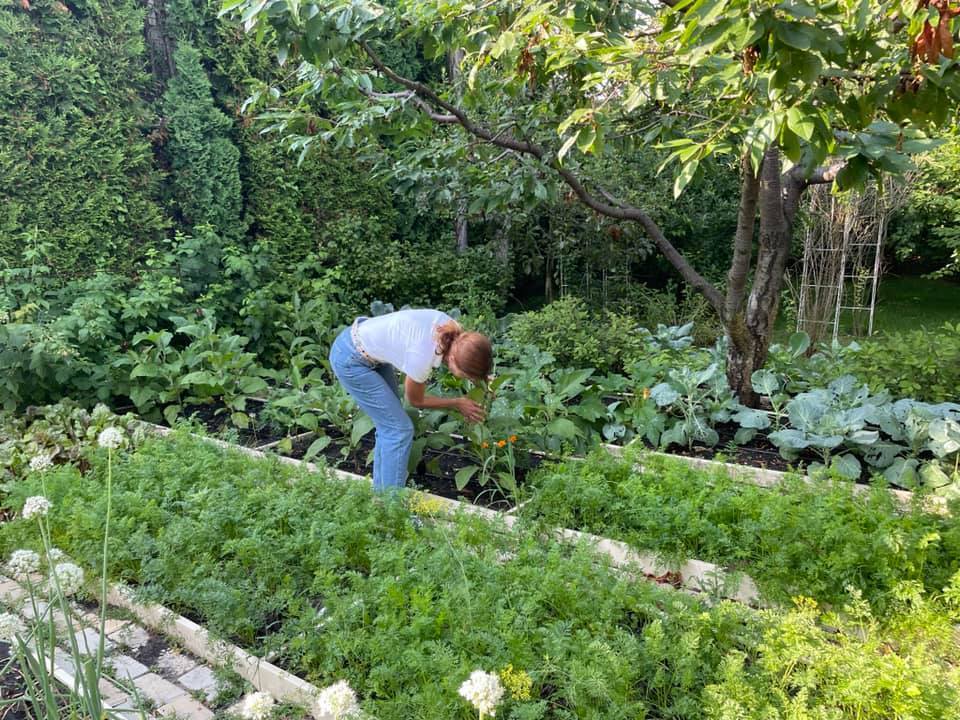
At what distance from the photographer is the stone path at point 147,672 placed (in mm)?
2209

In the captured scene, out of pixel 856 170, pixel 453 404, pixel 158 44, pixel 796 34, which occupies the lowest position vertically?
pixel 453 404

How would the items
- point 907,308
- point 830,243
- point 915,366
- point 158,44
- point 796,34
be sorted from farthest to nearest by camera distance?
point 907,308 → point 830,243 → point 158,44 → point 915,366 → point 796,34

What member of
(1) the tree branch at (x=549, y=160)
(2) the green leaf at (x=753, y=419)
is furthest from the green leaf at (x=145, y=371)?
(2) the green leaf at (x=753, y=419)

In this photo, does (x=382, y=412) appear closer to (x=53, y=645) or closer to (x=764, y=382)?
(x=53, y=645)

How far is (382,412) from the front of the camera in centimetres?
354

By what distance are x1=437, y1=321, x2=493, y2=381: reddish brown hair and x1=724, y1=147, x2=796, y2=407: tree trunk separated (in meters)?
2.14

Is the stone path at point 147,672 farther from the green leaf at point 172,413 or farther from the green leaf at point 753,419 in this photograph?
the green leaf at point 753,419

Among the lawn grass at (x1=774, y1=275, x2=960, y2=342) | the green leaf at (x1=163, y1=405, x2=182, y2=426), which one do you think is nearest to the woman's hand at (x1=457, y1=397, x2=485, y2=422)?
the green leaf at (x1=163, y1=405, x2=182, y2=426)

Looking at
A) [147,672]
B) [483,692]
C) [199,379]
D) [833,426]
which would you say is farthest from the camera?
[199,379]

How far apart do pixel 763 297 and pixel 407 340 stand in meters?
2.53

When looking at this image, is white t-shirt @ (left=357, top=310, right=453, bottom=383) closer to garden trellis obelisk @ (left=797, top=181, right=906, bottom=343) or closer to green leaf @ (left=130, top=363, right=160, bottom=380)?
green leaf @ (left=130, top=363, right=160, bottom=380)

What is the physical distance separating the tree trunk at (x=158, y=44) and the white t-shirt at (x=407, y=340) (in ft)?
15.8

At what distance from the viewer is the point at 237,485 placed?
344 cm

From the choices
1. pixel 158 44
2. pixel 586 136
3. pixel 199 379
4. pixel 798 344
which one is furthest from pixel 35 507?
pixel 158 44
